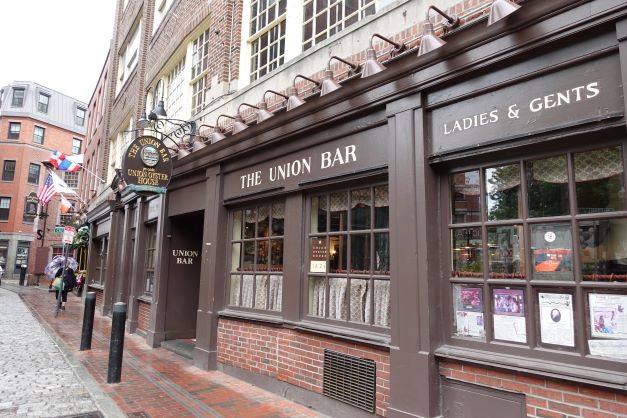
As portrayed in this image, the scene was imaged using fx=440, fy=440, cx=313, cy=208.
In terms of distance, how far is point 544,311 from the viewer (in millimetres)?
3516

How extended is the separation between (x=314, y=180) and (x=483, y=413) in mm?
3198

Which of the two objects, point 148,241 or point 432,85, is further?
point 148,241

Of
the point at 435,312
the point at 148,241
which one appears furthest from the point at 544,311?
the point at 148,241

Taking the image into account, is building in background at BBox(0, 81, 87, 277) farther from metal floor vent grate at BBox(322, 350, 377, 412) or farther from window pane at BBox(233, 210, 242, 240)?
metal floor vent grate at BBox(322, 350, 377, 412)

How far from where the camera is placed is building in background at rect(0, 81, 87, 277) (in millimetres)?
36781

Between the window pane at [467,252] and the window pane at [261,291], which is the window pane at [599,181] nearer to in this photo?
the window pane at [467,252]

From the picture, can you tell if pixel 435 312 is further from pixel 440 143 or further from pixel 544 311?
pixel 440 143

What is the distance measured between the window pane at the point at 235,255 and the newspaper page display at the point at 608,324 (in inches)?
204

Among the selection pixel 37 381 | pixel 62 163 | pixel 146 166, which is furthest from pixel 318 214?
pixel 62 163

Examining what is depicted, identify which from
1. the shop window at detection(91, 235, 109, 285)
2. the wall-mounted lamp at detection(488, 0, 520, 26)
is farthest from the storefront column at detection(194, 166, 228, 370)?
the shop window at detection(91, 235, 109, 285)

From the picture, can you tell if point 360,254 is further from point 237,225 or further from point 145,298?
point 145,298

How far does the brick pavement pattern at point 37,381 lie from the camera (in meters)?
5.06

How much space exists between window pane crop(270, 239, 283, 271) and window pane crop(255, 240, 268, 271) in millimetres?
148

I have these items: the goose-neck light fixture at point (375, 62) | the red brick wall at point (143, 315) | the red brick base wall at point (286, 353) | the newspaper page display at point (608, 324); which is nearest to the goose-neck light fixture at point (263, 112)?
the goose-neck light fixture at point (375, 62)
